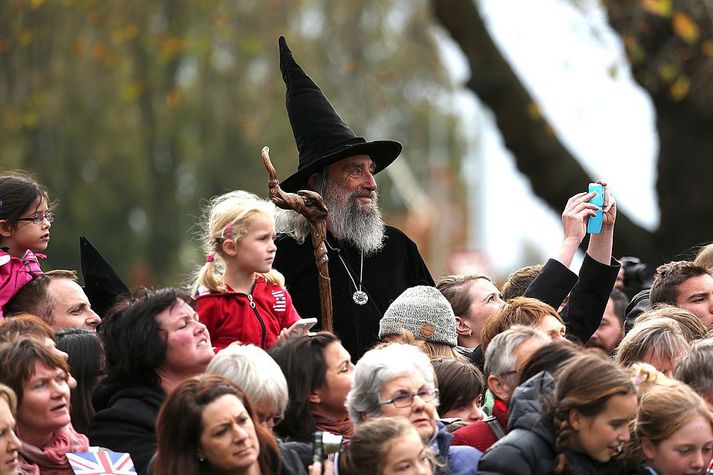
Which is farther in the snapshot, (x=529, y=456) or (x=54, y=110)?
(x=54, y=110)

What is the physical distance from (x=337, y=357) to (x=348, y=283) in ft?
6.07

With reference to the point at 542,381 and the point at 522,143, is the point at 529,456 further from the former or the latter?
the point at 522,143

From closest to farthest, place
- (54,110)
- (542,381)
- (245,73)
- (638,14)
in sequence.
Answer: (542,381) < (638,14) < (54,110) < (245,73)

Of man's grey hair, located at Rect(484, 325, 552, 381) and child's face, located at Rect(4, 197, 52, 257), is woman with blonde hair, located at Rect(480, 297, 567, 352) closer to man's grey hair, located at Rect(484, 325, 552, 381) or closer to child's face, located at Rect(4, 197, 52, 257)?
man's grey hair, located at Rect(484, 325, 552, 381)

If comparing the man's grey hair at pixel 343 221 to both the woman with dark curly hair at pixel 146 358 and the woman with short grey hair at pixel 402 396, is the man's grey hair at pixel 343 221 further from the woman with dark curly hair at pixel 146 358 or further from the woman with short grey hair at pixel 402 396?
the woman with short grey hair at pixel 402 396

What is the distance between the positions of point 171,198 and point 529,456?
2742cm

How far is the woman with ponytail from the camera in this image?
6133mm

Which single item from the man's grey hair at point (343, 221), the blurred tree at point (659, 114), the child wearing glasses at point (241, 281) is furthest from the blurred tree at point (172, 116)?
the child wearing glasses at point (241, 281)

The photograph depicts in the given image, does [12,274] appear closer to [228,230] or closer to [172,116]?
[228,230]

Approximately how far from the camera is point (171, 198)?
3316 cm

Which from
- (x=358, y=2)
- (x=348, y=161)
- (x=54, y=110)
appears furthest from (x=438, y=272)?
(x=348, y=161)

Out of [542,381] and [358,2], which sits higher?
[358,2]

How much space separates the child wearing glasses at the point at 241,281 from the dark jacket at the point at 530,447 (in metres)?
1.79

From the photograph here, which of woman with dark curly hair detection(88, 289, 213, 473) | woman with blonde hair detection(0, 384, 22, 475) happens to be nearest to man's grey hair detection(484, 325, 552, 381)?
woman with dark curly hair detection(88, 289, 213, 473)
